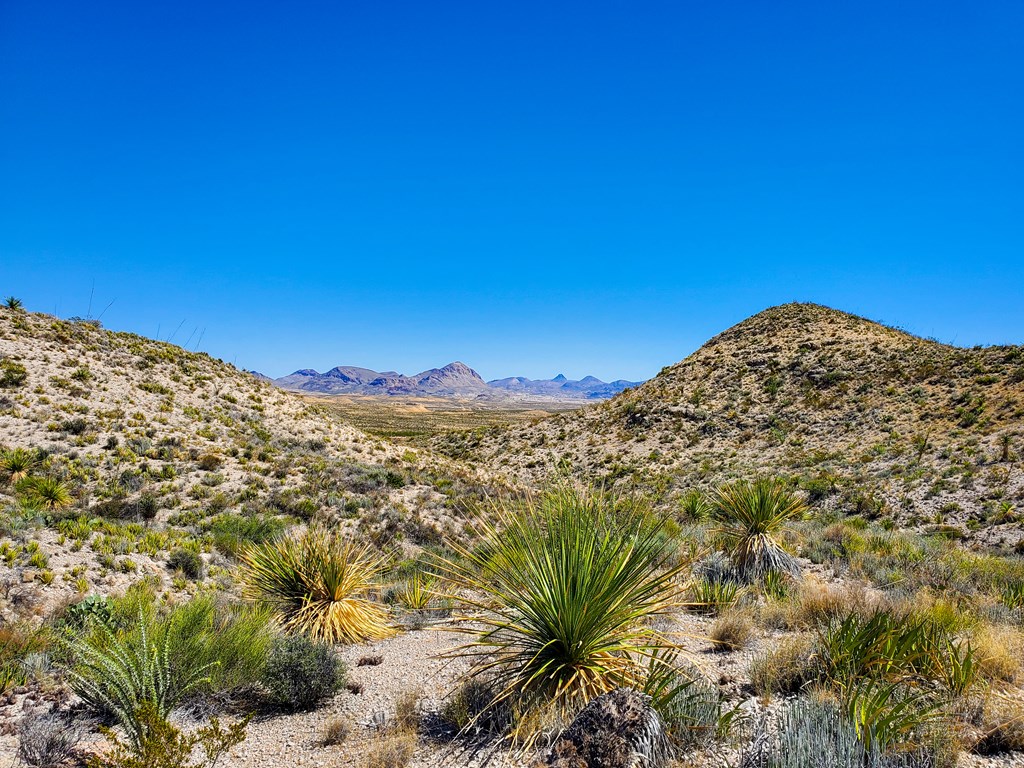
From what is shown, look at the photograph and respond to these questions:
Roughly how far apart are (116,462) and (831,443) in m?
32.2

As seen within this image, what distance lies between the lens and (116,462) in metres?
16.0

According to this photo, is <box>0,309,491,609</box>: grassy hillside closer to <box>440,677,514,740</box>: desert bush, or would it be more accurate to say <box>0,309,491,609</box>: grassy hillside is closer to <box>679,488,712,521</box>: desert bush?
<box>440,677,514,740</box>: desert bush

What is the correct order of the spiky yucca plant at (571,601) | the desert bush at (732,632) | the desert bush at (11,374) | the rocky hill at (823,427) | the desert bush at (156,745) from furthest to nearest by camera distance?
1. the desert bush at (11,374)
2. the rocky hill at (823,427)
3. the desert bush at (732,632)
4. the spiky yucca plant at (571,601)
5. the desert bush at (156,745)

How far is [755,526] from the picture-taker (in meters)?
8.54

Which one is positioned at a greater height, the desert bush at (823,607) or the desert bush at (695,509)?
the desert bush at (823,607)

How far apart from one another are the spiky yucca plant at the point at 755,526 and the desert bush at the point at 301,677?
6257mm

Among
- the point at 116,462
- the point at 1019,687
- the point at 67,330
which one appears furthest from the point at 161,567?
the point at 67,330

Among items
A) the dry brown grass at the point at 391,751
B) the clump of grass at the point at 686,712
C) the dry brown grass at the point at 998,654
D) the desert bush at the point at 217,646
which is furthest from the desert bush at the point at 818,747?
the desert bush at the point at 217,646

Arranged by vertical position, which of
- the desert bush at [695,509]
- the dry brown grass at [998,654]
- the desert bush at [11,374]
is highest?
the desert bush at [11,374]

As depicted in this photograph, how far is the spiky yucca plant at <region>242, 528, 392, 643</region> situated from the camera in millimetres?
6613

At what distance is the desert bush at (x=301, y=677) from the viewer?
4641 mm

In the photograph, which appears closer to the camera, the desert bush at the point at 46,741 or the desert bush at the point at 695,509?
the desert bush at the point at 46,741

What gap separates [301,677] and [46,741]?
1.75m

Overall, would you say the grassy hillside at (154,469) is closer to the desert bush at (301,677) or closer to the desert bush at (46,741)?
the desert bush at (46,741)
